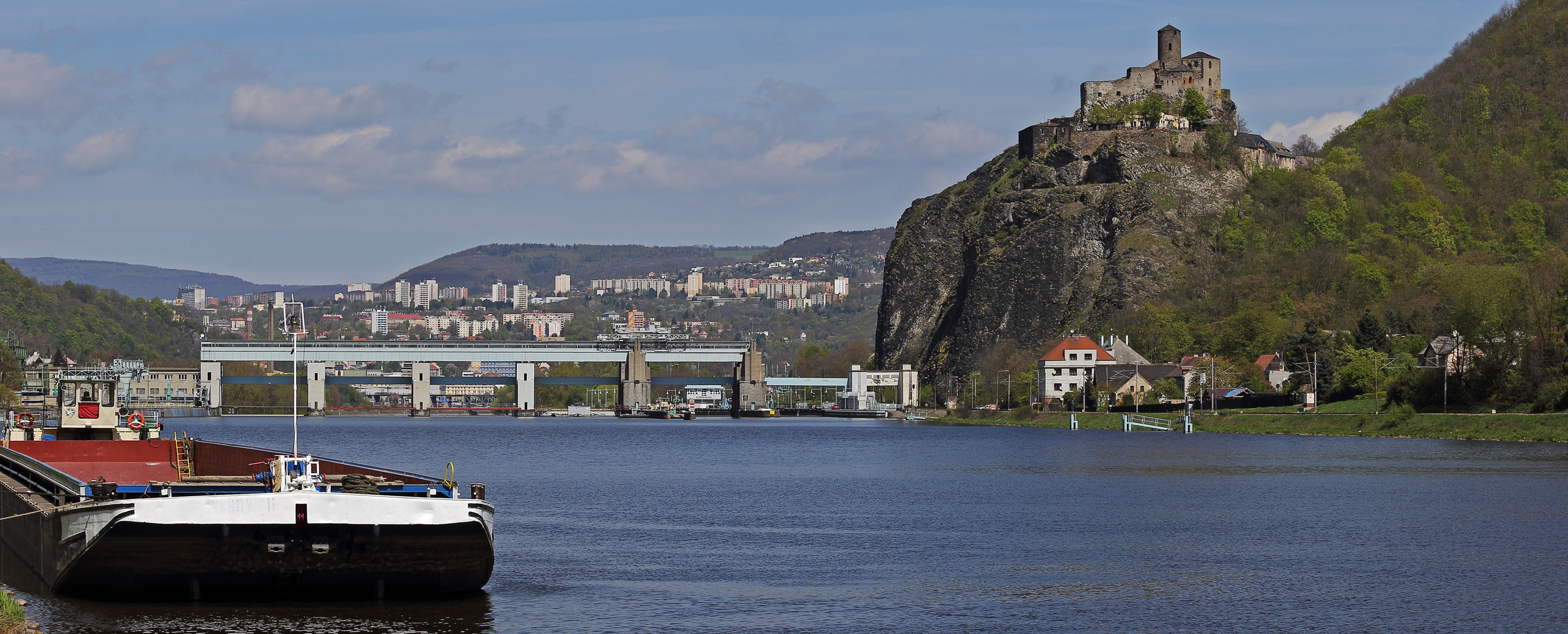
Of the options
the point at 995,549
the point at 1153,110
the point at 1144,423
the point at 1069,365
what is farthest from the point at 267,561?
the point at 1153,110

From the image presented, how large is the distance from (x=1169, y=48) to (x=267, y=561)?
187220mm

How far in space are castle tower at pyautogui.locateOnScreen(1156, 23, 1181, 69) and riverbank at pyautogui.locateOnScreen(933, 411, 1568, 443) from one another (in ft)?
265

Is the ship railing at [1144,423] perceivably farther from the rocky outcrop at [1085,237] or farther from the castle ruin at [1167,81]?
the castle ruin at [1167,81]

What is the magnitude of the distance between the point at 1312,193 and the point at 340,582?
6802 inches

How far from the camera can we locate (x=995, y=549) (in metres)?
37.7

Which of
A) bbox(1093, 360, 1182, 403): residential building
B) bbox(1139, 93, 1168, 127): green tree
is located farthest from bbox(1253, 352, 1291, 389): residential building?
bbox(1139, 93, 1168, 127): green tree

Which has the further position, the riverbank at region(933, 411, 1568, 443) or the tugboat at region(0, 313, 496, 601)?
the riverbank at region(933, 411, 1568, 443)

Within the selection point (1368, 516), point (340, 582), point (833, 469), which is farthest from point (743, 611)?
point (833, 469)

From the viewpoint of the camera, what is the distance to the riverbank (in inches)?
3415

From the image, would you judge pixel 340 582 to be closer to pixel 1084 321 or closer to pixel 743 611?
pixel 743 611

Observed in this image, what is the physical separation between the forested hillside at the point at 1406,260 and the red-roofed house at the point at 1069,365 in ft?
32.7

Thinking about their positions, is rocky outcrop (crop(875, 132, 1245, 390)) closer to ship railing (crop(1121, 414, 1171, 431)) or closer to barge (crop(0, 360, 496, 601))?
ship railing (crop(1121, 414, 1171, 431))

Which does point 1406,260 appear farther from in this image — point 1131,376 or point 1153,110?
point 1131,376

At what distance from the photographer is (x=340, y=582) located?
1033 inches
